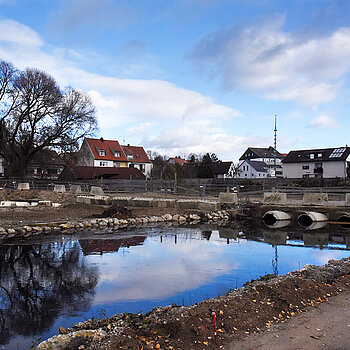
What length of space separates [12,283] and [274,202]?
17.8m

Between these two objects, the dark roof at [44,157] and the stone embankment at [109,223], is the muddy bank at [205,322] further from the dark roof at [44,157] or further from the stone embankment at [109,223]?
the dark roof at [44,157]

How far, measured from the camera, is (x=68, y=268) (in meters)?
10.6

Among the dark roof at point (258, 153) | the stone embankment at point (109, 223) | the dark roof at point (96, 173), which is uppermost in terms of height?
the dark roof at point (258, 153)

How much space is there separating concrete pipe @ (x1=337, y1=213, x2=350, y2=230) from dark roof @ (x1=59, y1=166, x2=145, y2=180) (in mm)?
36075

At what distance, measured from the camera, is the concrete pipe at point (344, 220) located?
20.2 meters

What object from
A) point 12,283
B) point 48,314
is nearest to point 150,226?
point 12,283

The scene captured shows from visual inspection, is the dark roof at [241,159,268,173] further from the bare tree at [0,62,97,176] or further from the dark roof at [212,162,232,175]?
the bare tree at [0,62,97,176]

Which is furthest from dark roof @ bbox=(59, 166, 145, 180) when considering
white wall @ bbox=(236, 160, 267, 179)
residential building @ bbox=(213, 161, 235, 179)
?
residential building @ bbox=(213, 161, 235, 179)

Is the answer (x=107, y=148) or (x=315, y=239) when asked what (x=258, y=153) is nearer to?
(x=107, y=148)

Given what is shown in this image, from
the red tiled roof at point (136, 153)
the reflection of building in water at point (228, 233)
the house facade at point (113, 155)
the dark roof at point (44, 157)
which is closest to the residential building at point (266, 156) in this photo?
the house facade at point (113, 155)

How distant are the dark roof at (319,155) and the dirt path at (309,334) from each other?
6137 centimetres

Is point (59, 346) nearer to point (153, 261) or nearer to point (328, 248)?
point (153, 261)

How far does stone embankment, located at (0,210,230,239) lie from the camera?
16000mm

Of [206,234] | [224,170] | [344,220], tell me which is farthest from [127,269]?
[224,170]
